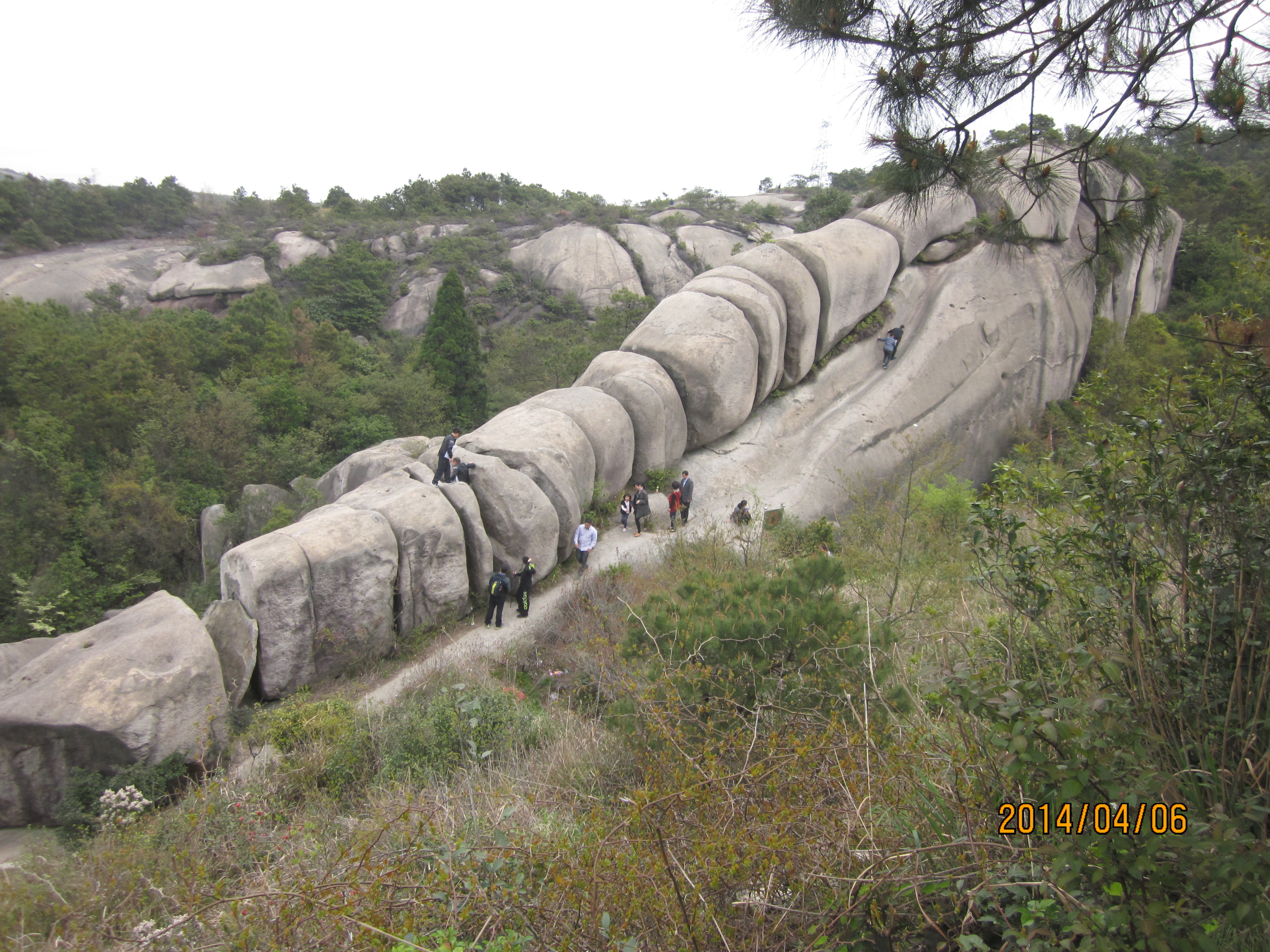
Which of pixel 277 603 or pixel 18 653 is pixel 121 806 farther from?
pixel 18 653

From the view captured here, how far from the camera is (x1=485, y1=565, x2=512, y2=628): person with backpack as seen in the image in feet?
32.7

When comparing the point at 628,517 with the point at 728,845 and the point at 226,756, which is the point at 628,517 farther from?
the point at 728,845

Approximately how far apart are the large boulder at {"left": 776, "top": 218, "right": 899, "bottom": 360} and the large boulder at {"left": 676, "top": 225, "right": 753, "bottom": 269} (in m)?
22.8

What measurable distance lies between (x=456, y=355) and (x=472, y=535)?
42.3ft

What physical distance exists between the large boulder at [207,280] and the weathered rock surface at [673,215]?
2295 centimetres

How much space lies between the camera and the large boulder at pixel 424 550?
9625mm

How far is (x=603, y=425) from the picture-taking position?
42.3 ft

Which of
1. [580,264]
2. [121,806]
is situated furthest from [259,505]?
[580,264]

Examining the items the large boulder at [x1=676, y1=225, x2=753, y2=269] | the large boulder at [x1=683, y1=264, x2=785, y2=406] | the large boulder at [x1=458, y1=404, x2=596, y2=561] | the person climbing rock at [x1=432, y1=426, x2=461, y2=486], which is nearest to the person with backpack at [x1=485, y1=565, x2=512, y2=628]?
the large boulder at [x1=458, y1=404, x2=596, y2=561]

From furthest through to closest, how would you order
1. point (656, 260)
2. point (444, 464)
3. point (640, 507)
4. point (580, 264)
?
point (656, 260) < point (580, 264) < point (640, 507) < point (444, 464)

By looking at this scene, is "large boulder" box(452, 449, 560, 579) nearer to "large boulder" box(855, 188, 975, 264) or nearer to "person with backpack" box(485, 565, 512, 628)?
"person with backpack" box(485, 565, 512, 628)

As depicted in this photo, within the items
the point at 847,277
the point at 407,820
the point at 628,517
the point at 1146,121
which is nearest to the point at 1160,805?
the point at 407,820

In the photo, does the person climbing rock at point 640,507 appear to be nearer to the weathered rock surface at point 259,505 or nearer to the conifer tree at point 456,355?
the weathered rock surface at point 259,505

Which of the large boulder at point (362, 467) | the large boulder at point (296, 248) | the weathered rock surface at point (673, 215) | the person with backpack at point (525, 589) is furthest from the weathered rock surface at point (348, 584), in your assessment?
the weathered rock surface at point (673, 215)
